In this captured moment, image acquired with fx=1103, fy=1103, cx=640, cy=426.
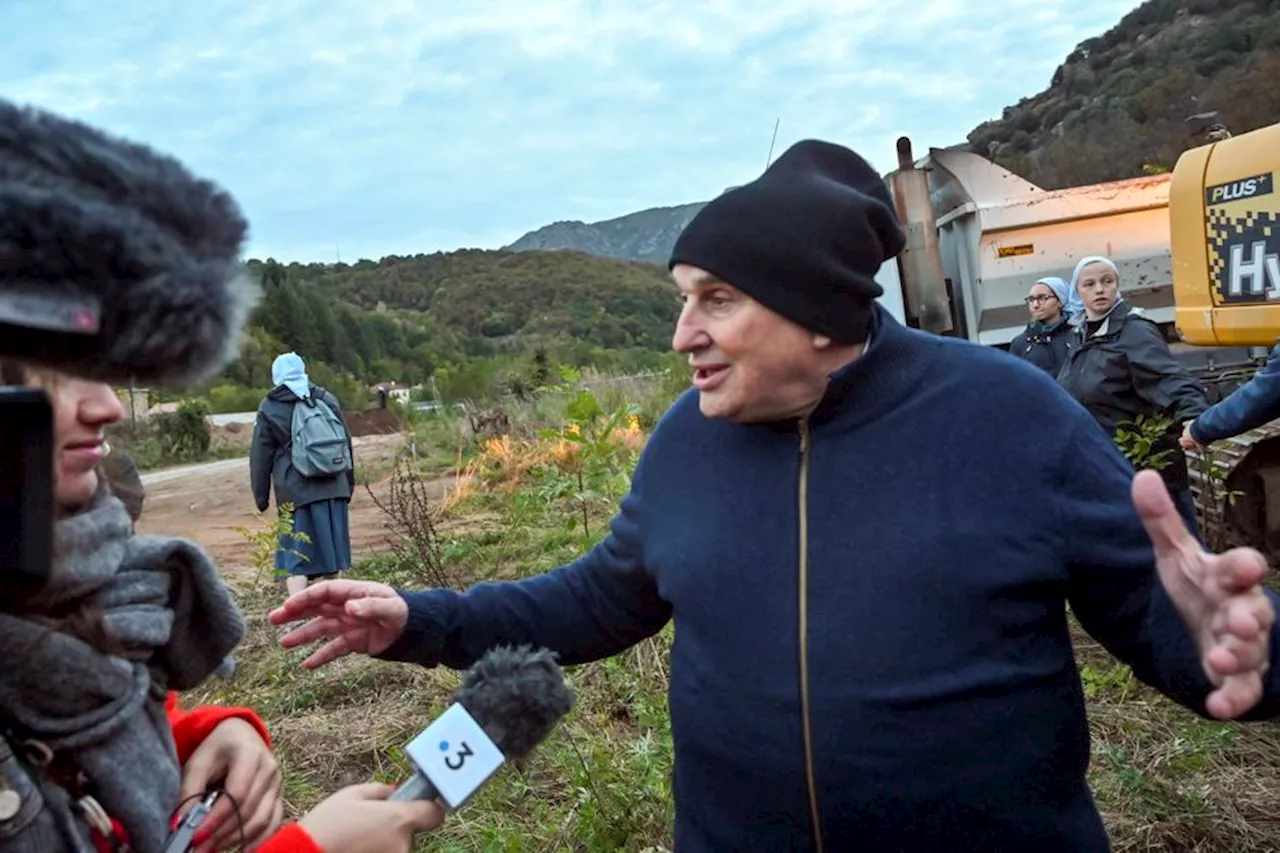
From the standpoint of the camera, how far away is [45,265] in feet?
3.29

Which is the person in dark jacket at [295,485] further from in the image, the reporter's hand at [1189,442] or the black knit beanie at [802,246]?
the black knit beanie at [802,246]

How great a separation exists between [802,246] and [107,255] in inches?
45.4

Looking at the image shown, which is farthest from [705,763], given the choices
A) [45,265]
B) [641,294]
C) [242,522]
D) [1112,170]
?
[641,294]

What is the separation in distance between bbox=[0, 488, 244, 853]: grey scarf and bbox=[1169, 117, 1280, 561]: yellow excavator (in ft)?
15.5

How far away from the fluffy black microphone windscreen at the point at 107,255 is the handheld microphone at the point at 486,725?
530mm

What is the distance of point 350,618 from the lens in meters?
2.03

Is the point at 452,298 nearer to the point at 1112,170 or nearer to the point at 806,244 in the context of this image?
the point at 1112,170

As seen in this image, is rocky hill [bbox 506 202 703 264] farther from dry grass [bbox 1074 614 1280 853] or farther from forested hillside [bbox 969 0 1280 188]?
dry grass [bbox 1074 614 1280 853]

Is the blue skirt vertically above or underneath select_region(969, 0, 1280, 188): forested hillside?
underneath

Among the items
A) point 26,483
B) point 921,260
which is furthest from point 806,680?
point 921,260

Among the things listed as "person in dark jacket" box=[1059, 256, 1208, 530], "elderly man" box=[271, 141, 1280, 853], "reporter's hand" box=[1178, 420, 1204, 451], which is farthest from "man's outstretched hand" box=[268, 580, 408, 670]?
"person in dark jacket" box=[1059, 256, 1208, 530]

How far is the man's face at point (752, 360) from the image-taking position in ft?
6.31

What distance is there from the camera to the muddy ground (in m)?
10.5

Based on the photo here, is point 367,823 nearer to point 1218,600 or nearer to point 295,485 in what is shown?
point 1218,600
